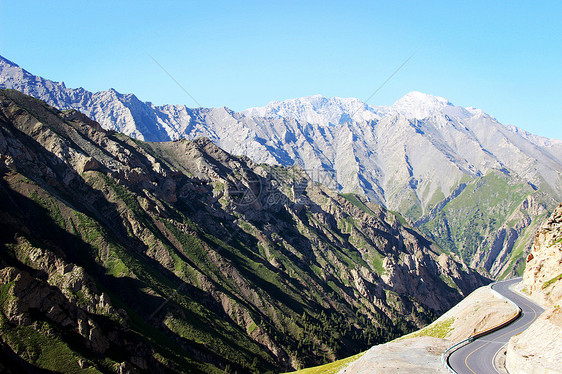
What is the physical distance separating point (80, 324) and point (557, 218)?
147m

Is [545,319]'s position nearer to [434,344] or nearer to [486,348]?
[486,348]

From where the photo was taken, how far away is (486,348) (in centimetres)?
8081

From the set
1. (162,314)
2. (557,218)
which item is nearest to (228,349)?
(162,314)

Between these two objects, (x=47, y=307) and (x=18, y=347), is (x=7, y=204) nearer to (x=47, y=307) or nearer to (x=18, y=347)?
(x=47, y=307)

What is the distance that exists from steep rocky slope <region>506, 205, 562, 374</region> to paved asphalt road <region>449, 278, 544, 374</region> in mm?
4029

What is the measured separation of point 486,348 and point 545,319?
16.3 metres

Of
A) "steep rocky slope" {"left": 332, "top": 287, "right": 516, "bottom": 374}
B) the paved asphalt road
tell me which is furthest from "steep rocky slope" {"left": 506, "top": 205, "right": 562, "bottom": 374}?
"steep rocky slope" {"left": 332, "top": 287, "right": 516, "bottom": 374}

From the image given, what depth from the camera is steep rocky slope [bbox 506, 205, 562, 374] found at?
61.7 m

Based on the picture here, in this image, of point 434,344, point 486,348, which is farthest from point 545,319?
point 434,344

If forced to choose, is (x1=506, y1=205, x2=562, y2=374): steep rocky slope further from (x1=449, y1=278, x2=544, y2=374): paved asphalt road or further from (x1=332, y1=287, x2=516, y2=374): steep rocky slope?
(x1=332, y1=287, x2=516, y2=374): steep rocky slope

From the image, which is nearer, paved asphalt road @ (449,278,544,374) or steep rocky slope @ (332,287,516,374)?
paved asphalt road @ (449,278,544,374)

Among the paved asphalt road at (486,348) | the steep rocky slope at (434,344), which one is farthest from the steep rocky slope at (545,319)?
the steep rocky slope at (434,344)

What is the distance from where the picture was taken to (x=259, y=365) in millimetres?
193500

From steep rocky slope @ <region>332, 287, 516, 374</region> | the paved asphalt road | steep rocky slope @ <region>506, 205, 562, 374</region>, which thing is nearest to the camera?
steep rocky slope @ <region>506, 205, 562, 374</region>
